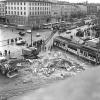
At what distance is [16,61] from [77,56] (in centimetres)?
225

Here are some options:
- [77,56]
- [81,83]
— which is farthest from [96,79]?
[77,56]

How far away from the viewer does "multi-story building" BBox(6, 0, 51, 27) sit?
1471cm

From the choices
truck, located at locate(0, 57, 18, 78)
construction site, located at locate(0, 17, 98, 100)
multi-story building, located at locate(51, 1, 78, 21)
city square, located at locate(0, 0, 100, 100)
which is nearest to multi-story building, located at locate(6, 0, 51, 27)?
city square, located at locate(0, 0, 100, 100)

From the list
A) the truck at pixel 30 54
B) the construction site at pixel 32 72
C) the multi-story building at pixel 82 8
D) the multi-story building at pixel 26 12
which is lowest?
the construction site at pixel 32 72

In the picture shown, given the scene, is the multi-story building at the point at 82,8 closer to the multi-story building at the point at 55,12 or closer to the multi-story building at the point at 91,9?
the multi-story building at the point at 91,9

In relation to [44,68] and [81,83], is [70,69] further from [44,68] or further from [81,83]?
[81,83]

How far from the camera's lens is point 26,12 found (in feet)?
48.3

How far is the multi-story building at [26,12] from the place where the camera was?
14711 mm

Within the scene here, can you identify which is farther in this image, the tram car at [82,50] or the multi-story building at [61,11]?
the multi-story building at [61,11]

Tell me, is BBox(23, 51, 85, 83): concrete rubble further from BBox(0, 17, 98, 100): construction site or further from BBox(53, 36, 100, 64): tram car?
BBox(53, 36, 100, 64): tram car

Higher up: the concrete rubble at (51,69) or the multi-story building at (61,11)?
the multi-story building at (61,11)

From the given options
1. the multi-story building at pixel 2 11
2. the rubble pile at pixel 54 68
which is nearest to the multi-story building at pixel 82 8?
the multi-story building at pixel 2 11

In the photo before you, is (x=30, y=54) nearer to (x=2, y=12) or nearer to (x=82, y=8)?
(x=2, y=12)

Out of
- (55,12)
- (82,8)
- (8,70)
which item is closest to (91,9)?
(82,8)
